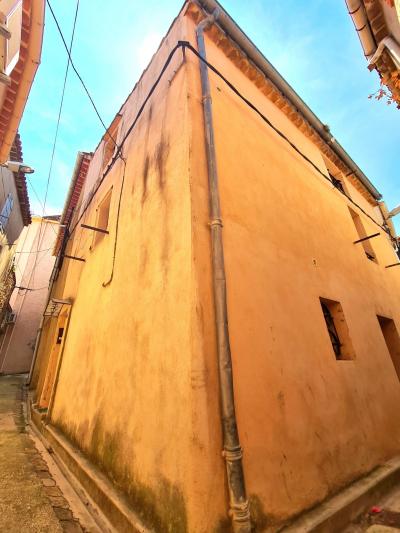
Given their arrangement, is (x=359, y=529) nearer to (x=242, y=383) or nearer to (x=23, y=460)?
(x=242, y=383)

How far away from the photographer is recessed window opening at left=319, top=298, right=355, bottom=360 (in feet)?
13.4

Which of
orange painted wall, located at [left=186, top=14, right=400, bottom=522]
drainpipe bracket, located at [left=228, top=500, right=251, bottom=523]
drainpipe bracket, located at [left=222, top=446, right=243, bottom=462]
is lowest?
drainpipe bracket, located at [left=228, top=500, right=251, bottom=523]

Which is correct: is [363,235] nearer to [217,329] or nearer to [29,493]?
[217,329]

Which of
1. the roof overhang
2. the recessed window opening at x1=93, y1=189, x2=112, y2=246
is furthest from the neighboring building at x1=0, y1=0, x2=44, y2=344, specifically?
the roof overhang

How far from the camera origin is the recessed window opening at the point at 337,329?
161 inches

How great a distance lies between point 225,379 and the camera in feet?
7.10

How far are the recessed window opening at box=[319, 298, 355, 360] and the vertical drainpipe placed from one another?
2373 millimetres

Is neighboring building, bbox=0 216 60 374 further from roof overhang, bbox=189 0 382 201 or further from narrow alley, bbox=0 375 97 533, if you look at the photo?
roof overhang, bbox=189 0 382 201

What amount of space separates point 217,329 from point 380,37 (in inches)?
180

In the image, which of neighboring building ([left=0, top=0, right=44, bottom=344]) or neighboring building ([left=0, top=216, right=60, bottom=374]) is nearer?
neighboring building ([left=0, top=0, right=44, bottom=344])

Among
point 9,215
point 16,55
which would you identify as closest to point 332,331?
point 16,55

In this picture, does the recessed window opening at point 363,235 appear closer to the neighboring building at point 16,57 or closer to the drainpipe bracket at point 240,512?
the drainpipe bracket at point 240,512

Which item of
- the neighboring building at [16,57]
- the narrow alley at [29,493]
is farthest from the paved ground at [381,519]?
the neighboring building at [16,57]

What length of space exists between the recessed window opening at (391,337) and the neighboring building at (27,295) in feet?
61.2
